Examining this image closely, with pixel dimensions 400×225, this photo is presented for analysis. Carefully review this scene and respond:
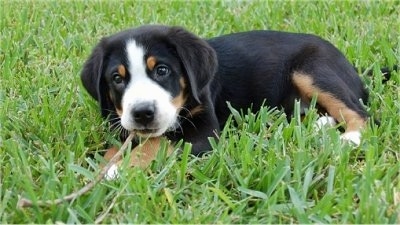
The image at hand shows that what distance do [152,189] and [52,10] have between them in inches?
167

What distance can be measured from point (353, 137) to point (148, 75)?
Result: 4.09 ft

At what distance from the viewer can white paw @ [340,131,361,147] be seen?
13.2 feet

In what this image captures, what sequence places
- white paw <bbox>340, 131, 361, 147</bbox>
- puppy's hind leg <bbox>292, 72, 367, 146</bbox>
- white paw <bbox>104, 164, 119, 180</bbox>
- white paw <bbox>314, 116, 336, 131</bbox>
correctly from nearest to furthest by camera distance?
white paw <bbox>104, 164, 119, 180</bbox>, white paw <bbox>340, 131, 361, 147</bbox>, white paw <bbox>314, 116, 336, 131</bbox>, puppy's hind leg <bbox>292, 72, 367, 146</bbox>

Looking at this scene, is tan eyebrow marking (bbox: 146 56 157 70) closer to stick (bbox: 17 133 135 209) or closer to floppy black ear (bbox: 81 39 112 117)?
floppy black ear (bbox: 81 39 112 117)

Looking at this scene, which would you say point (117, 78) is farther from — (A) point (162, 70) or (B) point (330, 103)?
(B) point (330, 103)

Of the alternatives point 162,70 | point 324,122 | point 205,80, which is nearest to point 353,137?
point 324,122

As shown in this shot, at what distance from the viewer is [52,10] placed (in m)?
7.25

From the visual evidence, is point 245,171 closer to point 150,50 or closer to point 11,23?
point 150,50

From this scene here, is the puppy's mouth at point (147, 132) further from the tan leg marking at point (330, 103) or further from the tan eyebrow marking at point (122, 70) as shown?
the tan leg marking at point (330, 103)

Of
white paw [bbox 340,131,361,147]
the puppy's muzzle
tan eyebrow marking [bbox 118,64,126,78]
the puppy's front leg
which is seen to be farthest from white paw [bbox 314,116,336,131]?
tan eyebrow marking [bbox 118,64,126,78]

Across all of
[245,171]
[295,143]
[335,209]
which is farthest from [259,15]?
[335,209]

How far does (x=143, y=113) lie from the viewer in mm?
3982

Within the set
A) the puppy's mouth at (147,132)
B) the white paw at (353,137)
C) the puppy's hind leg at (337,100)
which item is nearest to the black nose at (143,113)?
the puppy's mouth at (147,132)

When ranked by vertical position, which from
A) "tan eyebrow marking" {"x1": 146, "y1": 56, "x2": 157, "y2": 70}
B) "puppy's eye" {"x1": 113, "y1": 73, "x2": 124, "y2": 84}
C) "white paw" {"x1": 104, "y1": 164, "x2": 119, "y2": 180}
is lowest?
Answer: "white paw" {"x1": 104, "y1": 164, "x2": 119, "y2": 180}
